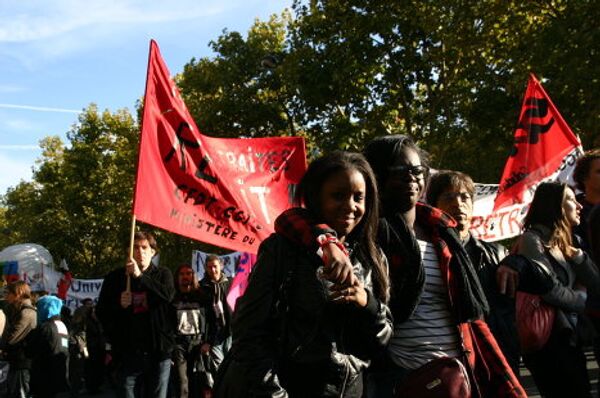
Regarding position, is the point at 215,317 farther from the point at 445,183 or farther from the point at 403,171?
the point at 403,171

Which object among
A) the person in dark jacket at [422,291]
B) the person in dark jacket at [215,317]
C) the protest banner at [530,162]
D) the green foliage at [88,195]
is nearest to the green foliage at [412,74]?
the protest banner at [530,162]

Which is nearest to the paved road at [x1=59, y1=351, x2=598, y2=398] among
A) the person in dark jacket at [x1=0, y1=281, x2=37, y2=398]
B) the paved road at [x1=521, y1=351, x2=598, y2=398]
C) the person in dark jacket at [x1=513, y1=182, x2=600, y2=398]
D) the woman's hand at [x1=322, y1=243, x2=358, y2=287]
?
the paved road at [x1=521, y1=351, x2=598, y2=398]

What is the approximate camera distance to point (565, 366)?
404cm

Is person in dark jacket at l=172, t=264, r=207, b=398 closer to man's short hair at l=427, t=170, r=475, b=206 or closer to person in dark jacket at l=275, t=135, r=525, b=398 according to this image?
man's short hair at l=427, t=170, r=475, b=206

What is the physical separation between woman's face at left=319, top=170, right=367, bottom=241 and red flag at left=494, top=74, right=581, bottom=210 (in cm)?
602

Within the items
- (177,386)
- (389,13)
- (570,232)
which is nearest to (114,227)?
(389,13)

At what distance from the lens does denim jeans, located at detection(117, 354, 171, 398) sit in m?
7.08

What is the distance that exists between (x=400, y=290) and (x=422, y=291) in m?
0.10

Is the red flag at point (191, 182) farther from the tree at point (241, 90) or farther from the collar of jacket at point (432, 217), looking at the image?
the tree at point (241, 90)

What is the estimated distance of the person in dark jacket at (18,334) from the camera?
9.16m

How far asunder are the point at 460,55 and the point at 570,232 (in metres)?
17.0

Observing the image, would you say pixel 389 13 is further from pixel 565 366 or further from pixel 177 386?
pixel 565 366

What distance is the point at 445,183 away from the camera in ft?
15.3

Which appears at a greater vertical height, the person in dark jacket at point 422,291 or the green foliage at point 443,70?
the green foliage at point 443,70
